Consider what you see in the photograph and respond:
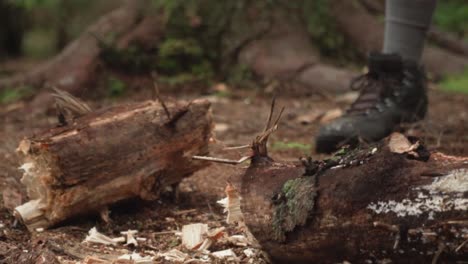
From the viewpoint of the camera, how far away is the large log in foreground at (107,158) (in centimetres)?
274

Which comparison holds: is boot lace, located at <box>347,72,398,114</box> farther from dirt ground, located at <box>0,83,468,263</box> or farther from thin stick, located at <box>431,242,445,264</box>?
thin stick, located at <box>431,242,445,264</box>

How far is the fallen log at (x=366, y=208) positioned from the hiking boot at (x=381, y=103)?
1688mm

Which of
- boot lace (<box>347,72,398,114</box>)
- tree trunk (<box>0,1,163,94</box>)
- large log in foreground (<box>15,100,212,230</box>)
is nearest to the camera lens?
large log in foreground (<box>15,100,212,230</box>)

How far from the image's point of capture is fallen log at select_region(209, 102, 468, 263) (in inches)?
71.7

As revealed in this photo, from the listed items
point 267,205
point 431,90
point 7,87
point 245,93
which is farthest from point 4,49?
point 267,205

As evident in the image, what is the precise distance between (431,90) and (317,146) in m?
2.49

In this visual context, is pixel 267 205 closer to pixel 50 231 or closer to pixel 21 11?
pixel 50 231

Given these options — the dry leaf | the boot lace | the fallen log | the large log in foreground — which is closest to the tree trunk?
the dry leaf

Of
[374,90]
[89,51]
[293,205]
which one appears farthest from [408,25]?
[89,51]

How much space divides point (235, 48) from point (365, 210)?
15.0 ft

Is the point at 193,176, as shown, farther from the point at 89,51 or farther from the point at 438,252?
the point at 89,51

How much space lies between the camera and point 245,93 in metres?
6.02

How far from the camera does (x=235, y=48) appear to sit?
6.41 m

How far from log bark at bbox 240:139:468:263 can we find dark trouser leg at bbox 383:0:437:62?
1984mm
